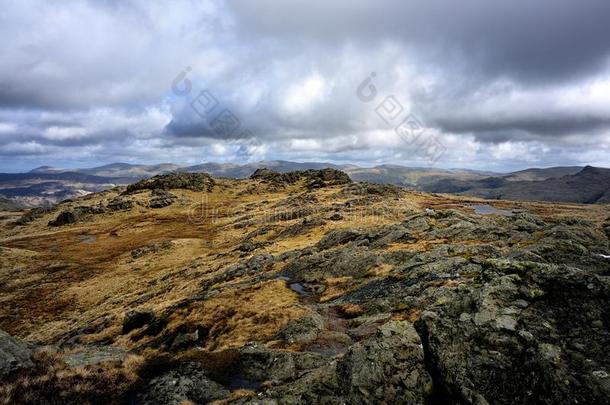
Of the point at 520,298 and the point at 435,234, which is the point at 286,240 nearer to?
the point at 435,234

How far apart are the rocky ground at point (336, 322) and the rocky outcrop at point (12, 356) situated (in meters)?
0.11

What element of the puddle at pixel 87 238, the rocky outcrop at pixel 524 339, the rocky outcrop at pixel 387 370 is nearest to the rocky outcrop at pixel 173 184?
the puddle at pixel 87 238

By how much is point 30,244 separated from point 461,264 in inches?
4640

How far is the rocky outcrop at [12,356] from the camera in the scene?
19.2m

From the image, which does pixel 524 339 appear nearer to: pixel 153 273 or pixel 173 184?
pixel 153 273

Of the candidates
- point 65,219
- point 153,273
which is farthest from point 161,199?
point 153,273

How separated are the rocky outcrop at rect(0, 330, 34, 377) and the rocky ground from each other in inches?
4.2

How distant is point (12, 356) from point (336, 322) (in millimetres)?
20730

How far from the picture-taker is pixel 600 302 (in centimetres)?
1332

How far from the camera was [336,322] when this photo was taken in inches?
1107

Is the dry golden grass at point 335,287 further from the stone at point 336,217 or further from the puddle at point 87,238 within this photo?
the puddle at point 87,238

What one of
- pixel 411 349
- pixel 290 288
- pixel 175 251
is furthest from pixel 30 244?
pixel 411 349

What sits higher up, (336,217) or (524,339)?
(524,339)

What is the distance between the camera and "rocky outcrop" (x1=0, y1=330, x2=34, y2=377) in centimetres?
1919
